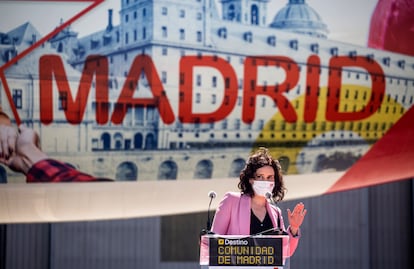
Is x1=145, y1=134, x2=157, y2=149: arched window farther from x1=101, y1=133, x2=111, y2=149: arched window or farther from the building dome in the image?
the building dome

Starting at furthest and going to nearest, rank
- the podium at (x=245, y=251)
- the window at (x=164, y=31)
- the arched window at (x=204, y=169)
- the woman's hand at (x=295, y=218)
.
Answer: the arched window at (x=204, y=169), the window at (x=164, y=31), the woman's hand at (x=295, y=218), the podium at (x=245, y=251)

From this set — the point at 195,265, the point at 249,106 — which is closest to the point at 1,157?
the point at 249,106

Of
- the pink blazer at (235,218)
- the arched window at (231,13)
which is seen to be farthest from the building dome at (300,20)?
the pink blazer at (235,218)

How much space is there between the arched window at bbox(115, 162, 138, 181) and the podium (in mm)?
1550

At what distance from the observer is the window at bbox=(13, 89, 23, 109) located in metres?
5.67

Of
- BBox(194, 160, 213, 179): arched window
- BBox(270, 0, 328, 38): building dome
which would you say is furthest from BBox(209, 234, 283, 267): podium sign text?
BBox(270, 0, 328, 38): building dome

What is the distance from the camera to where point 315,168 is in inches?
229

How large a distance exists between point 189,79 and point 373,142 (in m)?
1.29

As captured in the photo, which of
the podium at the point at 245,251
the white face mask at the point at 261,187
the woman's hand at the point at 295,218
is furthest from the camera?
the white face mask at the point at 261,187

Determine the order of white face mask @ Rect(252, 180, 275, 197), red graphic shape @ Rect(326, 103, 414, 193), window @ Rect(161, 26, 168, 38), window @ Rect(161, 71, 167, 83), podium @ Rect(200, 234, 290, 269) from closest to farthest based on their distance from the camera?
podium @ Rect(200, 234, 290, 269)
white face mask @ Rect(252, 180, 275, 197)
window @ Rect(161, 26, 168, 38)
window @ Rect(161, 71, 167, 83)
red graphic shape @ Rect(326, 103, 414, 193)

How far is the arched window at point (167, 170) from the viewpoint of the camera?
5.74 metres

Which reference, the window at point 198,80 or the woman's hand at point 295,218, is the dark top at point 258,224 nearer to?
the woman's hand at point 295,218

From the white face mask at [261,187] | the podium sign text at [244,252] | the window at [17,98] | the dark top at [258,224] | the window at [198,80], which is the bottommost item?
the podium sign text at [244,252]

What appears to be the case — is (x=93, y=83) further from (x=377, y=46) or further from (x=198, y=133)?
(x=377, y=46)
